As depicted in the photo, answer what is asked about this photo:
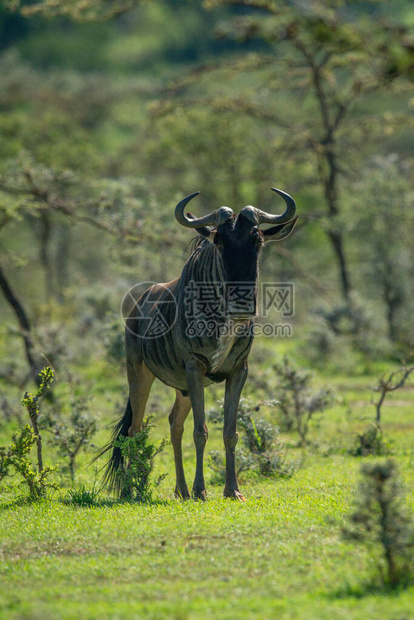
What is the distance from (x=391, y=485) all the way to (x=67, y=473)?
20.3ft

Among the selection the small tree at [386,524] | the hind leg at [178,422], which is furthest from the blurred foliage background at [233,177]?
the small tree at [386,524]

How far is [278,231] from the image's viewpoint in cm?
911

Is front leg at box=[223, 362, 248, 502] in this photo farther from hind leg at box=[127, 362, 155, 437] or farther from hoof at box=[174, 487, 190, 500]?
hind leg at box=[127, 362, 155, 437]

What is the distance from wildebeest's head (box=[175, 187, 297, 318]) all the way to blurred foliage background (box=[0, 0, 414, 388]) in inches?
78.0

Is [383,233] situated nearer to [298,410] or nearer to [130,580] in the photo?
[298,410]

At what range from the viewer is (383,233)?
25.8 m

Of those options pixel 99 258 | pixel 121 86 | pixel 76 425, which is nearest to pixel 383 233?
pixel 76 425

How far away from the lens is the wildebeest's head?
813 cm

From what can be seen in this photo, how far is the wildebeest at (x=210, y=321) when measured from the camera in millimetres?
8305

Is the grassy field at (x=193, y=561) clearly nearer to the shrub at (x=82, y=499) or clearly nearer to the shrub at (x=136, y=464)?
the shrub at (x=82, y=499)

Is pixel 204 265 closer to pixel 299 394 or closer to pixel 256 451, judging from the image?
pixel 256 451

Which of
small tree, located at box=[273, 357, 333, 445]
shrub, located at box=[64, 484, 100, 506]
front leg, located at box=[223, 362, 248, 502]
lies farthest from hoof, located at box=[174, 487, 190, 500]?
small tree, located at box=[273, 357, 333, 445]

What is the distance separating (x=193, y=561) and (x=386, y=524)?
1.55 metres

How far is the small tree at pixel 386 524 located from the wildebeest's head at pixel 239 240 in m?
2.79
